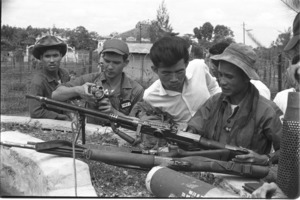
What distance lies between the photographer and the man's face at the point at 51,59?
14.9ft

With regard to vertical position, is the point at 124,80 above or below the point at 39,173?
above

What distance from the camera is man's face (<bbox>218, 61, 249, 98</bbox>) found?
2.77 m

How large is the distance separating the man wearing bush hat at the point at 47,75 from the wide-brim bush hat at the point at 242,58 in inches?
94.0

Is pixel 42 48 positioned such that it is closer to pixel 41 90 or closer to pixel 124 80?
pixel 41 90

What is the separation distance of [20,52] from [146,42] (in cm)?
829

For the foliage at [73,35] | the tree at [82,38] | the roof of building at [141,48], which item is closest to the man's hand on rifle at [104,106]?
the foliage at [73,35]

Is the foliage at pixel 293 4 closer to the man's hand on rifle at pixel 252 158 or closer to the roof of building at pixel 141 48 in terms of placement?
the man's hand on rifle at pixel 252 158

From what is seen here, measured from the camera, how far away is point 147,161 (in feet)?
8.73

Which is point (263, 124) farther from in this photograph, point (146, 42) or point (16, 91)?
point (146, 42)

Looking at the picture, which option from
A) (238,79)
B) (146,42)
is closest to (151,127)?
(238,79)

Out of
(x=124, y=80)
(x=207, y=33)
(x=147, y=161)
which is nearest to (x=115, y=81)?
(x=124, y=80)

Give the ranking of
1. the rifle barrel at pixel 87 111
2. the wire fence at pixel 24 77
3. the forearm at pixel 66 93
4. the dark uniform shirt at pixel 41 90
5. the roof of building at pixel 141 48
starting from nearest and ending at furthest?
the rifle barrel at pixel 87 111 → the forearm at pixel 66 93 → the dark uniform shirt at pixel 41 90 → the wire fence at pixel 24 77 → the roof of building at pixel 141 48

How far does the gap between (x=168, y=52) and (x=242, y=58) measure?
66cm

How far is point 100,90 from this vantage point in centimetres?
318
